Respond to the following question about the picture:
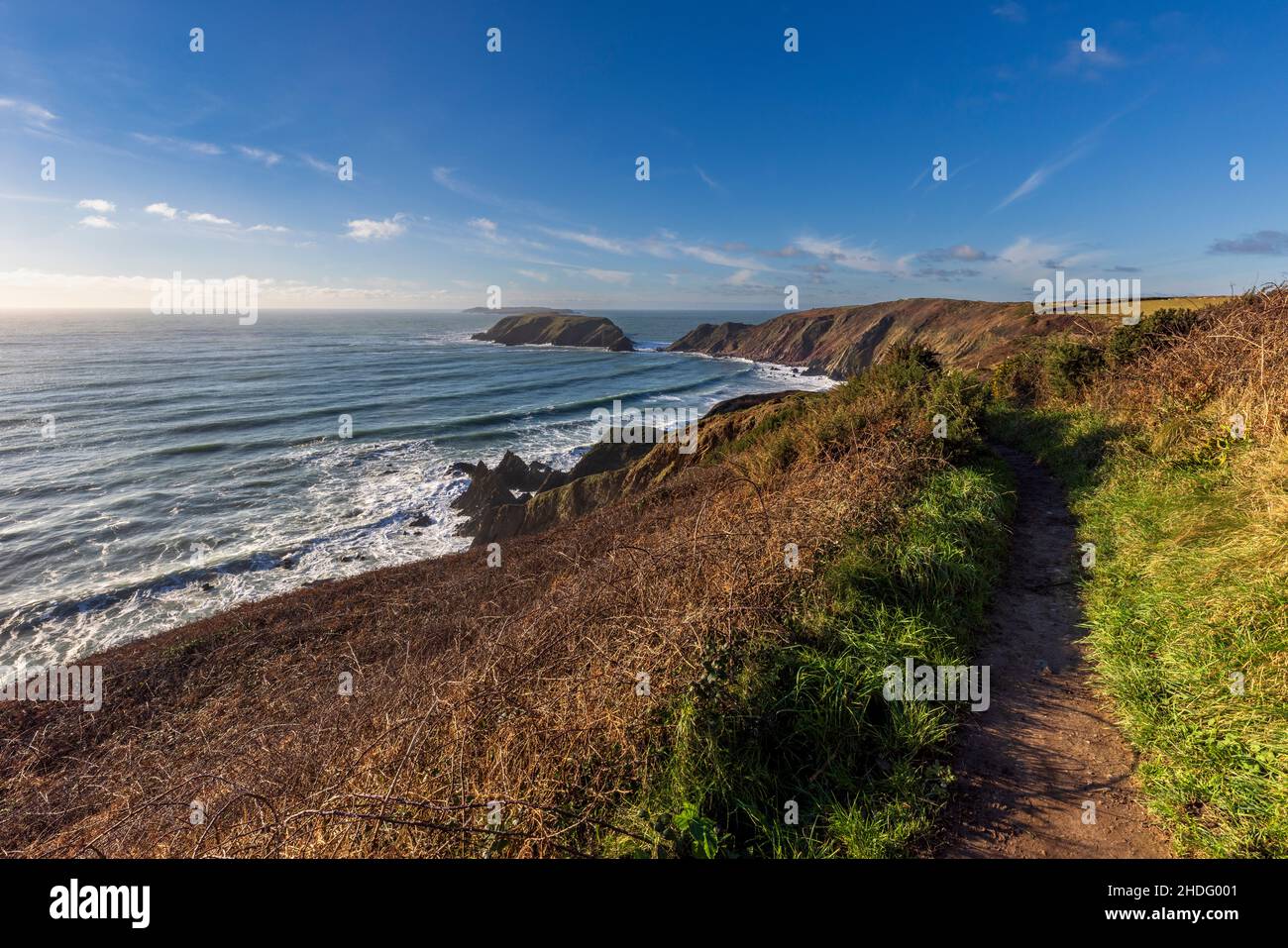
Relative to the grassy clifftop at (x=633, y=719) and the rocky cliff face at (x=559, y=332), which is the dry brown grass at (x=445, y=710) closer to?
the grassy clifftop at (x=633, y=719)

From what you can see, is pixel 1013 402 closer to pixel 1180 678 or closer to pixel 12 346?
pixel 1180 678

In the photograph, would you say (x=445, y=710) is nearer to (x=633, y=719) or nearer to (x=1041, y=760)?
(x=633, y=719)

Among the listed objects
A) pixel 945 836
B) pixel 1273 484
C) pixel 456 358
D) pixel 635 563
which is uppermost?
pixel 456 358

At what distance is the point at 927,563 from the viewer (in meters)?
5.51

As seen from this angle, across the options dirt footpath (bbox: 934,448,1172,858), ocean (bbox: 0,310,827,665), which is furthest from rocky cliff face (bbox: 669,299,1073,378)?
dirt footpath (bbox: 934,448,1172,858)

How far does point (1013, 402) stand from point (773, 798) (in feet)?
56.2

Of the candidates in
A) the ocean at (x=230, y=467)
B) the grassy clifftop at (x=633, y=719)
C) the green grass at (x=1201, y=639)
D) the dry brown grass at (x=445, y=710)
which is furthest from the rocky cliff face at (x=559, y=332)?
the green grass at (x=1201, y=639)

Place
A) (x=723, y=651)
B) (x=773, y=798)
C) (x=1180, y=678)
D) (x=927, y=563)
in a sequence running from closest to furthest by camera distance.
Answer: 1. (x=773, y=798)
2. (x=1180, y=678)
3. (x=723, y=651)
4. (x=927, y=563)

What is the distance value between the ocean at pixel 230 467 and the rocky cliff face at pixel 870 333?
1157 cm

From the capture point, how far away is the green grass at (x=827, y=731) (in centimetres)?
318

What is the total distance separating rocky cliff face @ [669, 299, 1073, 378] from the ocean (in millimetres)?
11571

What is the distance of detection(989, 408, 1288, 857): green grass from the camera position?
10.0 feet
